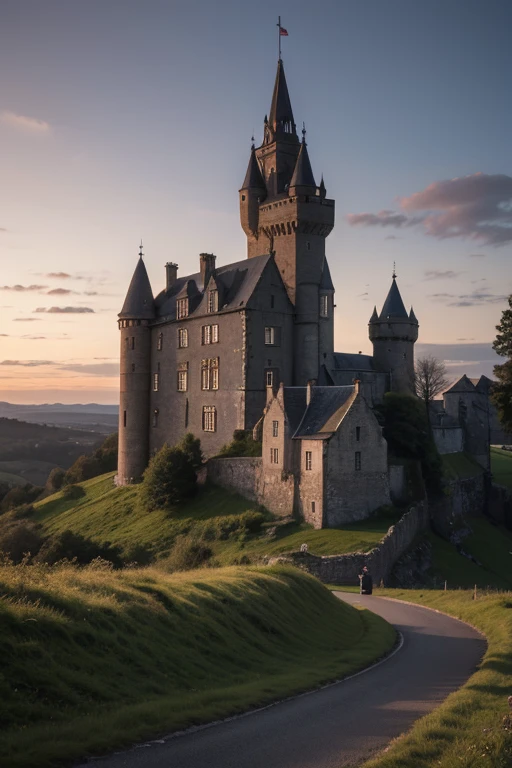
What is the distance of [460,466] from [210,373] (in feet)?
86.7

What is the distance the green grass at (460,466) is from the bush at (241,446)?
18.1 m

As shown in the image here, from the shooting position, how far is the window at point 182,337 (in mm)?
71438

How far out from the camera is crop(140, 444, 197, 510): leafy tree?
2425 inches

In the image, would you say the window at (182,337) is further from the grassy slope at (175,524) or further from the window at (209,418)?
the grassy slope at (175,524)

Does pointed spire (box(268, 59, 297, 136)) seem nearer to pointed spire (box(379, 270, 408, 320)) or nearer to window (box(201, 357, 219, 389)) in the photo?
pointed spire (box(379, 270, 408, 320))

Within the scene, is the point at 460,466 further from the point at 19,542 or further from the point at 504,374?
the point at 19,542

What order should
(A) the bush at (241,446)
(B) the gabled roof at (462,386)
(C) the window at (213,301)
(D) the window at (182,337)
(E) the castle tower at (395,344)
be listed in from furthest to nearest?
(B) the gabled roof at (462,386)
(E) the castle tower at (395,344)
(D) the window at (182,337)
(C) the window at (213,301)
(A) the bush at (241,446)

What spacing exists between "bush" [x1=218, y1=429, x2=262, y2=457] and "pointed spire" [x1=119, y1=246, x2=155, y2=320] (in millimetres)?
20273

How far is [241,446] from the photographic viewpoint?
200ft

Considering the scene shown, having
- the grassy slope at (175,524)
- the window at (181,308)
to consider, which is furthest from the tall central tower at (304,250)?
the grassy slope at (175,524)

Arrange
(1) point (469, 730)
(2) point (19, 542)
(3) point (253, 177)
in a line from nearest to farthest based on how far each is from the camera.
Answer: (1) point (469, 730) → (2) point (19, 542) → (3) point (253, 177)

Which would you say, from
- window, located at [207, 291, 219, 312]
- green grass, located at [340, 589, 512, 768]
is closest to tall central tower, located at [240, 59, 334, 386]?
window, located at [207, 291, 219, 312]

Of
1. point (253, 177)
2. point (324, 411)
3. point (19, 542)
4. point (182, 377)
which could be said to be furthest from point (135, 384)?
point (324, 411)

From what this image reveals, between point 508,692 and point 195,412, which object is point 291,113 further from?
point 508,692
